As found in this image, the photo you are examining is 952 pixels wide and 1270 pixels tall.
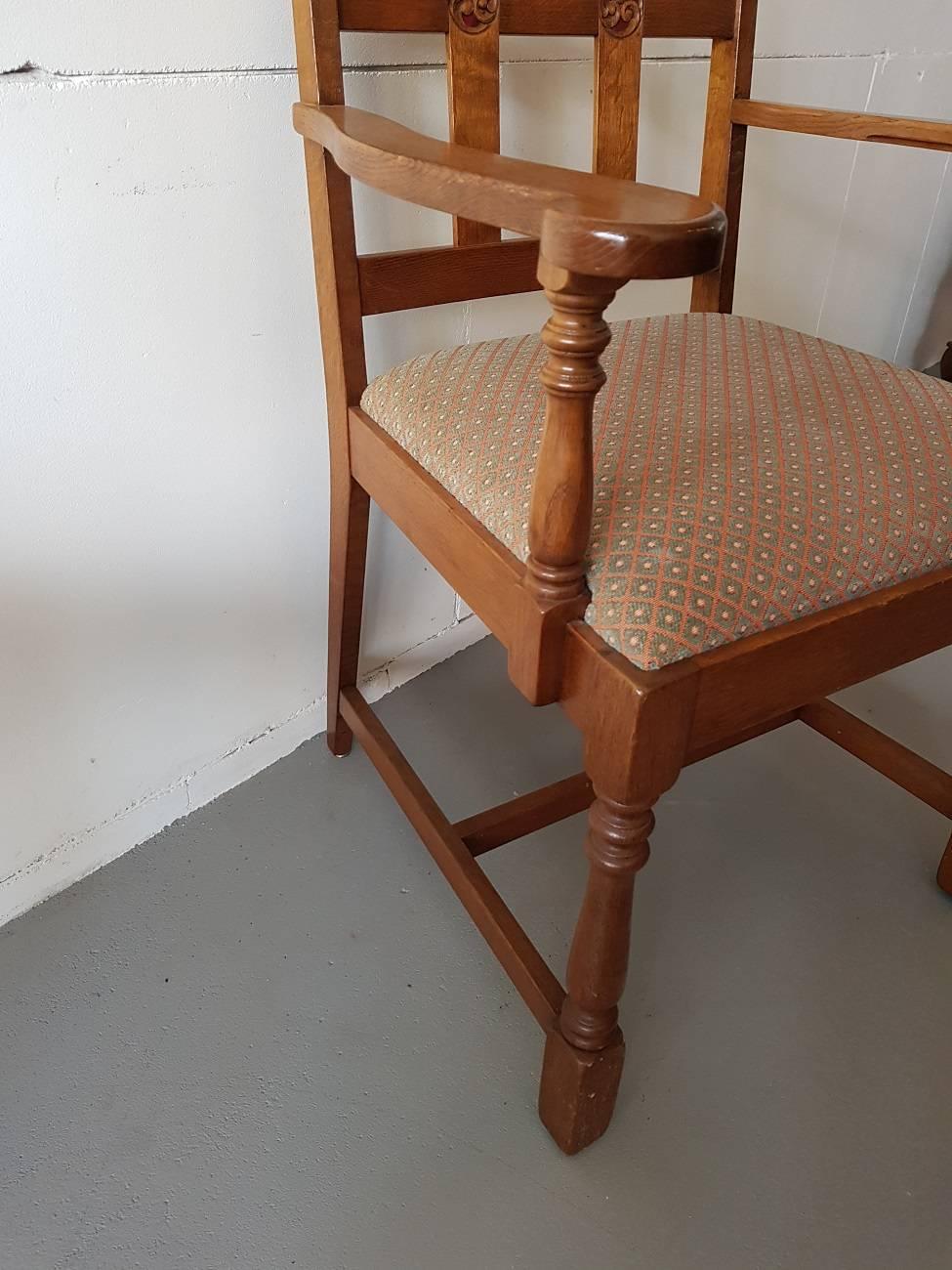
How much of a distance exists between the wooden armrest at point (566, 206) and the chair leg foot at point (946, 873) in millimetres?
802

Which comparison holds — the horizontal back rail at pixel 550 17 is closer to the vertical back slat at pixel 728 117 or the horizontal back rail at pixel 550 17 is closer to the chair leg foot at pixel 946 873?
the vertical back slat at pixel 728 117

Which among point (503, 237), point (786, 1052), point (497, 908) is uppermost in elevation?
point (503, 237)

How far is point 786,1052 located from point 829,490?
0.54 metres

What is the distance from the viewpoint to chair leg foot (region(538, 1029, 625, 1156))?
74cm

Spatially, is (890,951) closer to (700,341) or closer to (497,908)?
(497,908)

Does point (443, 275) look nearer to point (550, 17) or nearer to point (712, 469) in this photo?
point (550, 17)

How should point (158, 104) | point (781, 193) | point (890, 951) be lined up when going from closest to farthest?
1. point (158, 104)
2. point (890, 951)
3. point (781, 193)

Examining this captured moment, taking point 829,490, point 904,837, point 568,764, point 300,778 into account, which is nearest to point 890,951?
point 904,837

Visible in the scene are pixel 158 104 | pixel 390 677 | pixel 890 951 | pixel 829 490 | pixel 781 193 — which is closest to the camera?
pixel 829 490

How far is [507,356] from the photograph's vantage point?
2.69 ft

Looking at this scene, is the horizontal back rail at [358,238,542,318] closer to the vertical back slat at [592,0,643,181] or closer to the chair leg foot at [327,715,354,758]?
the vertical back slat at [592,0,643,181]

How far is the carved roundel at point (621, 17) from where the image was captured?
87cm

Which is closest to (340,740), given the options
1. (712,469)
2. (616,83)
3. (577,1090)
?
(577,1090)

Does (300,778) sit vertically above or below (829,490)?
below
